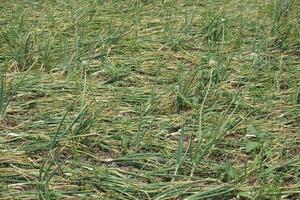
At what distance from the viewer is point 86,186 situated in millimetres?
1938

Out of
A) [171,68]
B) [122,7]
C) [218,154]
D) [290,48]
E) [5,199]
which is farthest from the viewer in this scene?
[122,7]

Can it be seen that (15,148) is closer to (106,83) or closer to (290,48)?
(106,83)

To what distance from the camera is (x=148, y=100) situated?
8.27 ft

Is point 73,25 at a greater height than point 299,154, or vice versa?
point 73,25

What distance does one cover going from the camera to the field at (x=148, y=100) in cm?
200

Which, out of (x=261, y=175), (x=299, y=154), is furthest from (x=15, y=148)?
(x=299, y=154)

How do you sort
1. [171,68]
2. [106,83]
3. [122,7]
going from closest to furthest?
[106,83], [171,68], [122,7]

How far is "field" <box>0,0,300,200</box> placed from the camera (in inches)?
78.7

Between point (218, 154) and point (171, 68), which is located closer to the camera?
point (218, 154)

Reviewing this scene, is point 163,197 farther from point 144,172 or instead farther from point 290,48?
point 290,48

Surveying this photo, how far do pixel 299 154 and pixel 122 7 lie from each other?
1.88 meters

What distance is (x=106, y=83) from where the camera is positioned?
277 centimetres

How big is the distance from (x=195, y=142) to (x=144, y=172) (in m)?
0.33

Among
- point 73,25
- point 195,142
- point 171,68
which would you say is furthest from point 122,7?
point 195,142
